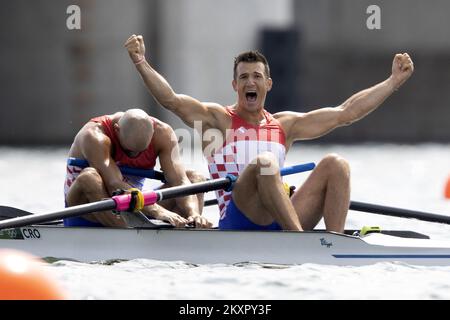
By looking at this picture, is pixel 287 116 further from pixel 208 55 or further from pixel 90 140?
pixel 208 55

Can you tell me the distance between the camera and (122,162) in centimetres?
1030

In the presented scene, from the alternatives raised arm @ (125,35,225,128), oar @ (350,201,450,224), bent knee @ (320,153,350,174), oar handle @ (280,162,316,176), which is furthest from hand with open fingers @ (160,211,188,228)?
oar @ (350,201,450,224)

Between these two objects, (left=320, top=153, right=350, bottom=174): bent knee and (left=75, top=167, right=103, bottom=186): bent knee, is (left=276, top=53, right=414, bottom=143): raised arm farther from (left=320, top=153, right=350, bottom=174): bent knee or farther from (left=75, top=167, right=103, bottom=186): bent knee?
(left=75, top=167, right=103, bottom=186): bent knee

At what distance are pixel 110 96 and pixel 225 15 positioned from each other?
4.29 metres

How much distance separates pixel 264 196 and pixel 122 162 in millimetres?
1678

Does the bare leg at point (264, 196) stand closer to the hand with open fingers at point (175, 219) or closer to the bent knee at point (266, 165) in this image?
the bent knee at point (266, 165)

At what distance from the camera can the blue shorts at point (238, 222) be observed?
9500 mm

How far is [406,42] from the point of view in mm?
34875

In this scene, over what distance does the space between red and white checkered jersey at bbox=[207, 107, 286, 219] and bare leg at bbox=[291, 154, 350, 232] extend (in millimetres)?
446

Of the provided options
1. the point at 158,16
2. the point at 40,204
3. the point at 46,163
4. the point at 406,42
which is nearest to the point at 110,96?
the point at 158,16

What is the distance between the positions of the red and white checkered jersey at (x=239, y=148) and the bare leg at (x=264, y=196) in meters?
0.39

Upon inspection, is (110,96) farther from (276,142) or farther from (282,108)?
(276,142)

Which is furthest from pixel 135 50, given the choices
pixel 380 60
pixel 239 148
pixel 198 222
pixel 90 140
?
pixel 380 60

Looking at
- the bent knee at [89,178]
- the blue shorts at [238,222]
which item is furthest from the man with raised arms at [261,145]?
the bent knee at [89,178]
